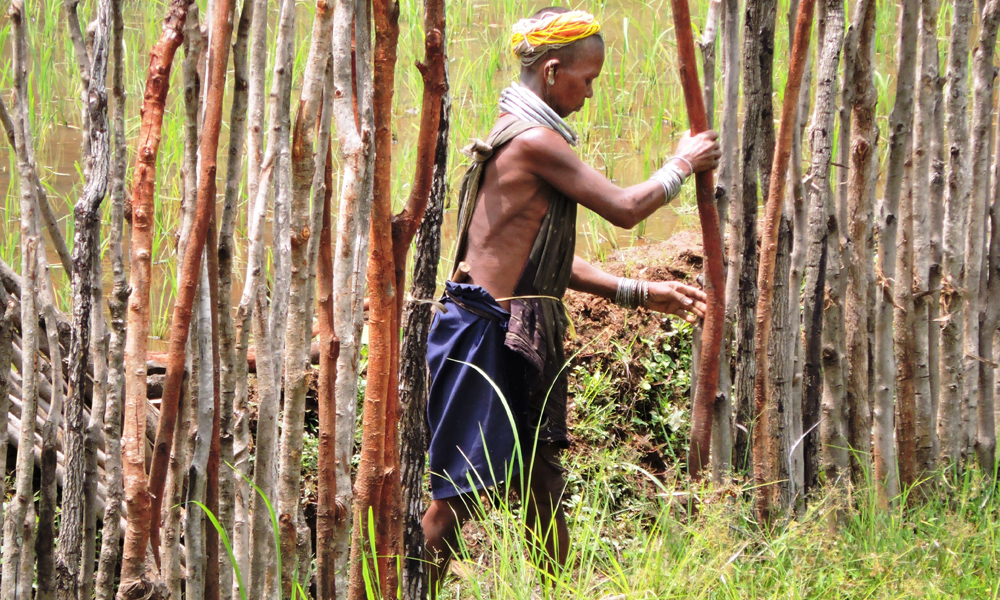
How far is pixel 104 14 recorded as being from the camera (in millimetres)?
1407

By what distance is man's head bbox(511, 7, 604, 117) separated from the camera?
234cm

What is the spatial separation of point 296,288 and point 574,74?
3.75ft

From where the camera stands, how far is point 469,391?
235 cm

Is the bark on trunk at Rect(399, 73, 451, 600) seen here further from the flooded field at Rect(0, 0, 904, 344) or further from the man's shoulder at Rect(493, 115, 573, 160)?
the flooded field at Rect(0, 0, 904, 344)

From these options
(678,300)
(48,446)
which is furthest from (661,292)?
(48,446)

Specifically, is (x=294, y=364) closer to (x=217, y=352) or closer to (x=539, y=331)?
(x=217, y=352)

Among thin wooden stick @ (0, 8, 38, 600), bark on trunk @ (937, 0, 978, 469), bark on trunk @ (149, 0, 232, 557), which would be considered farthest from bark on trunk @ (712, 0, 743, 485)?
thin wooden stick @ (0, 8, 38, 600)

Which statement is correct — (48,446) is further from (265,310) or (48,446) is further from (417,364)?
(417,364)

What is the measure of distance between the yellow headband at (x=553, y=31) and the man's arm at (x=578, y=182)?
252 millimetres

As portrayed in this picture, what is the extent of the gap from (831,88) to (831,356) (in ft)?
2.39

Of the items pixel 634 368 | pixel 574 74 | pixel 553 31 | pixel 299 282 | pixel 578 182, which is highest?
pixel 553 31

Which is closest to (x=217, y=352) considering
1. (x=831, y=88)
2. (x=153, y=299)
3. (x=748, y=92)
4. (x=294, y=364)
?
(x=294, y=364)

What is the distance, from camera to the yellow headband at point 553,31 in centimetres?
234

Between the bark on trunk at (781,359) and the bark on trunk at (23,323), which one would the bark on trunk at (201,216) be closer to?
the bark on trunk at (23,323)
